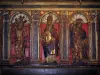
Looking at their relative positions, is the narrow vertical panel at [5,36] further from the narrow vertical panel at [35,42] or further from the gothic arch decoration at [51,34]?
the gothic arch decoration at [51,34]

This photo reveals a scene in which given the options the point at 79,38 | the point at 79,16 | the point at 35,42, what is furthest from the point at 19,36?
the point at 79,16

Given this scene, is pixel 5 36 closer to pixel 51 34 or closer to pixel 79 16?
pixel 51 34

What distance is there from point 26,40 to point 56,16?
7.30ft

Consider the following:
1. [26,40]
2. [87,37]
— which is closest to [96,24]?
[87,37]

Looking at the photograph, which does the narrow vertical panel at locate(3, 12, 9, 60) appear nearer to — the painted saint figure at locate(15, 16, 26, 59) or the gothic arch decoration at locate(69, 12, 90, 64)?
the painted saint figure at locate(15, 16, 26, 59)

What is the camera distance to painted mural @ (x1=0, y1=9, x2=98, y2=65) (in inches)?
506

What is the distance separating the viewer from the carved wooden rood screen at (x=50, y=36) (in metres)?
12.8

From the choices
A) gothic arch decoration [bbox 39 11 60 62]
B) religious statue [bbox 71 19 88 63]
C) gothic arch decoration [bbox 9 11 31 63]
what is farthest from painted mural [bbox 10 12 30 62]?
religious statue [bbox 71 19 88 63]

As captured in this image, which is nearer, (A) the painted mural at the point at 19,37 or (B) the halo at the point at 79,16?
(A) the painted mural at the point at 19,37

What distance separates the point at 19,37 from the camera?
13.1 metres

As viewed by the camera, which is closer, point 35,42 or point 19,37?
point 35,42

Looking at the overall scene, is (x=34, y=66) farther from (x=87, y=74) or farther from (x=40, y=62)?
(x=87, y=74)

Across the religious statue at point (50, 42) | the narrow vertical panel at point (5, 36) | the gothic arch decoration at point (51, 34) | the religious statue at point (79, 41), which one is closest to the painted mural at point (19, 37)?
the narrow vertical panel at point (5, 36)

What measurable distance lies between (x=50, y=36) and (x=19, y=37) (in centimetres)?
179
